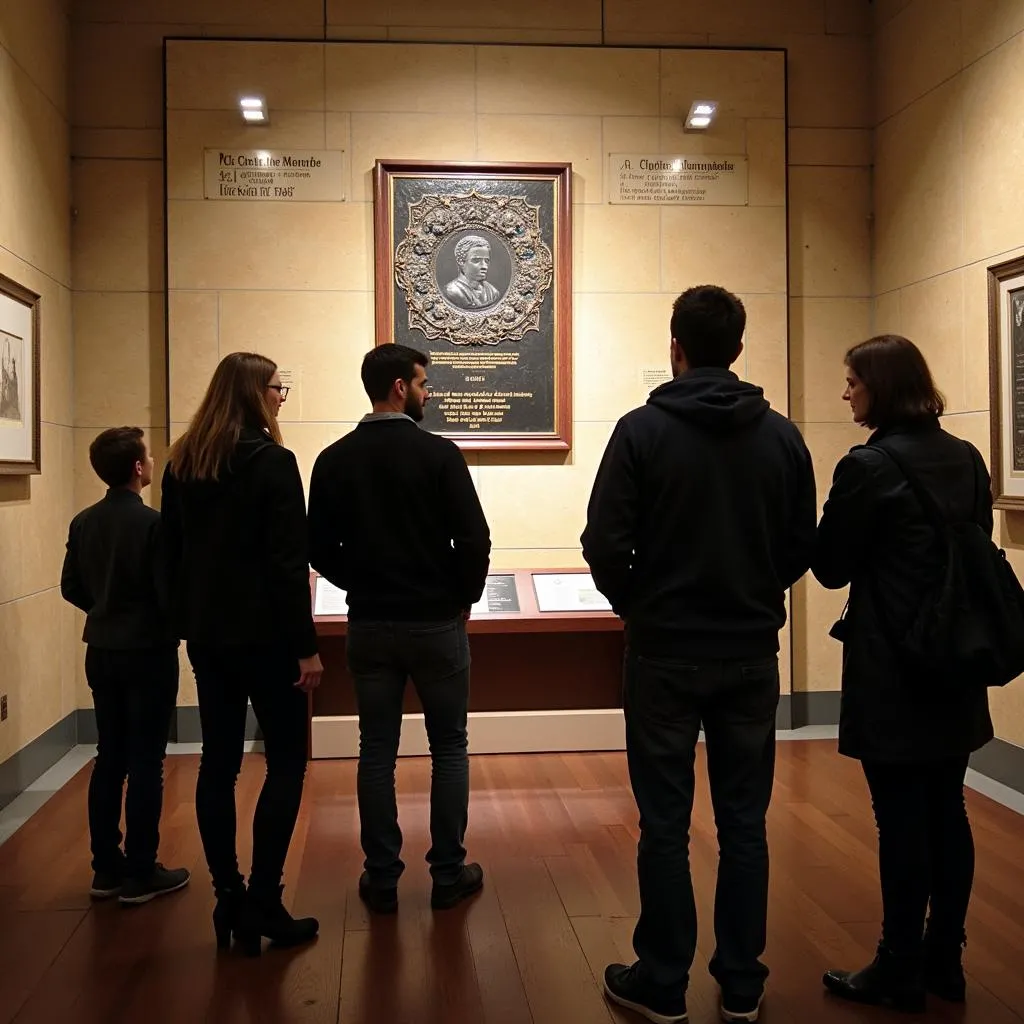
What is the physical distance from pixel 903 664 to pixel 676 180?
411 cm

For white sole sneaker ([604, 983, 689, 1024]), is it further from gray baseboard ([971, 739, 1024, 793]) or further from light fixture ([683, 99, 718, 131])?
light fixture ([683, 99, 718, 131])

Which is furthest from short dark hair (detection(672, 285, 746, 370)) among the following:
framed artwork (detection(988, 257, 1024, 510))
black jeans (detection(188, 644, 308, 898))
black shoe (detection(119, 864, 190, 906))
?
framed artwork (detection(988, 257, 1024, 510))

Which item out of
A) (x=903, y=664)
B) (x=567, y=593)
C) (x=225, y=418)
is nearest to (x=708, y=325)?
(x=903, y=664)

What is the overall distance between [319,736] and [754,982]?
3.26 meters

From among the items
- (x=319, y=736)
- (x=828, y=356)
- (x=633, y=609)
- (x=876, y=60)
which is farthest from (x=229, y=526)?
(x=876, y=60)

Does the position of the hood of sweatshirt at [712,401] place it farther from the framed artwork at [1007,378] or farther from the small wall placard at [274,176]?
the small wall placard at [274,176]

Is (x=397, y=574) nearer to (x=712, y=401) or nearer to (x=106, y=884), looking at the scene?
(x=712, y=401)

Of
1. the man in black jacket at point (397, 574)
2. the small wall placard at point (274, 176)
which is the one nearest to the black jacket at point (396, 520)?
the man in black jacket at point (397, 574)

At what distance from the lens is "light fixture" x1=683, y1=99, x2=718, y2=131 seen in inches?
237

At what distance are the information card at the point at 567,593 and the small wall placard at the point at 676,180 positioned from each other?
209 cm

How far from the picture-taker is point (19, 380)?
16.4 ft

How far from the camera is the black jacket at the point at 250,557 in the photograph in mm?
3020

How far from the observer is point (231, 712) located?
3.13 meters

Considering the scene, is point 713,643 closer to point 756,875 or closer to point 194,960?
point 756,875
